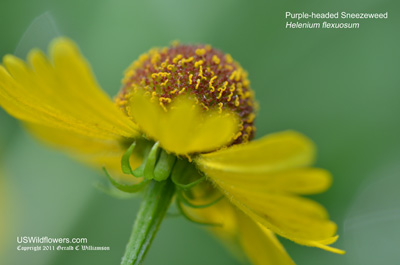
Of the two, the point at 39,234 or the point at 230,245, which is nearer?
the point at 230,245

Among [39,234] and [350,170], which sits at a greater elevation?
[350,170]

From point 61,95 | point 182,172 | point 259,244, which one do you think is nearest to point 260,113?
point 259,244

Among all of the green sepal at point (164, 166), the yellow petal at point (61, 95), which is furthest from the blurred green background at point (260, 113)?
the green sepal at point (164, 166)

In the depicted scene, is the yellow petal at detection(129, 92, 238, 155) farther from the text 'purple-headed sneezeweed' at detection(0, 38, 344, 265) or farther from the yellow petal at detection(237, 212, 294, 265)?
the yellow petal at detection(237, 212, 294, 265)

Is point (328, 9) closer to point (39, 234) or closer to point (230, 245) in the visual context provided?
point (230, 245)

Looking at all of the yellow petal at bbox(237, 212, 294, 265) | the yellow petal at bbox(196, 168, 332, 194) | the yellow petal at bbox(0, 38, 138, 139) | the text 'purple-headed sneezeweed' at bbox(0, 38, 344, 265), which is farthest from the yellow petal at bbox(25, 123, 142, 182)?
the yellow petal at bbox(196, 168, 332, 194)

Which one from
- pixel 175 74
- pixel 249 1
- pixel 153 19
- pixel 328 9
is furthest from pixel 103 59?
pixel 175 74

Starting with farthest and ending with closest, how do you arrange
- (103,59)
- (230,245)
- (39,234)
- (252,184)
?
(103,59)
(39,234)
(230,245)
(252,184)

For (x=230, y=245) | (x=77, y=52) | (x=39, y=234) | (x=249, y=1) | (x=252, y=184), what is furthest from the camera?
(x=249, y=1)
